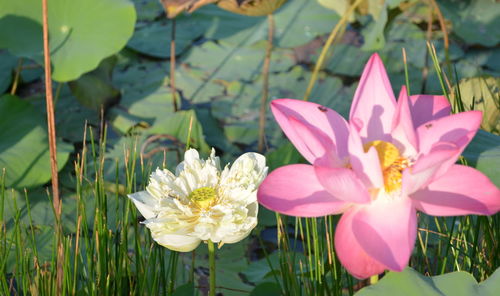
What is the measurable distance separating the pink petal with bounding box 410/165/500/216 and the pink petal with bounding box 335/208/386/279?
0.06m

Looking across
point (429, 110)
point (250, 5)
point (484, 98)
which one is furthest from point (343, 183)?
point (250, 5)

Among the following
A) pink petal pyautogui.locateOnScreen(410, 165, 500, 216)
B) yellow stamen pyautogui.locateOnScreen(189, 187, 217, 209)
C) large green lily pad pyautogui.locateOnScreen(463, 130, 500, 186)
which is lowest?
yellow stamen pyautogui.locateOnScreen(189, 187, 217, 209)

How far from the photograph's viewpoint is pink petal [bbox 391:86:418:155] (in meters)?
0.54

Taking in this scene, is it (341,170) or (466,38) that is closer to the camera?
(341,170)

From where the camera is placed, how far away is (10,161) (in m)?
1.51

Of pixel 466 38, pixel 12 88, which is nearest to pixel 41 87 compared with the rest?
pixel 12 88

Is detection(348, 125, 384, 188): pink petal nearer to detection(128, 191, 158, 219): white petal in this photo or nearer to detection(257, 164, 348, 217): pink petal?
detection(257, 164, 348, 217): pink petal

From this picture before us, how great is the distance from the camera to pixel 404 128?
1.78 feet

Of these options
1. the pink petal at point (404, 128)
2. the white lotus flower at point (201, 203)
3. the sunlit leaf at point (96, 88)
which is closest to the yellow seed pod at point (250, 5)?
the sunlit leaf at point (96, 88)

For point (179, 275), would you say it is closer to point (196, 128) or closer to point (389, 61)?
point (196, 128)

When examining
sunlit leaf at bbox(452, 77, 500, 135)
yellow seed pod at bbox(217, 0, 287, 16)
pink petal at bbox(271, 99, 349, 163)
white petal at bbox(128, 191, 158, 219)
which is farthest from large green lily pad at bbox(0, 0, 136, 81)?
pink petal at bbox(271, 99, 349, 163)

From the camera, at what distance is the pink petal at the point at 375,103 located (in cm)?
59

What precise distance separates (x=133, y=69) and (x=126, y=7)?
45cm

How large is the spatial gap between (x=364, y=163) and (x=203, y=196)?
0.19m
